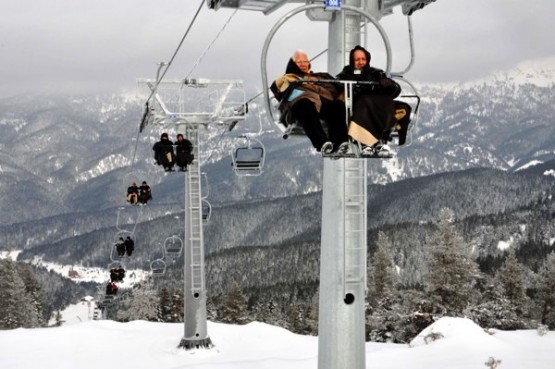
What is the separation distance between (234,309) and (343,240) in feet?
139

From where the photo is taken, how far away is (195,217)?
19.5 m

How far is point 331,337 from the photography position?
6.02 m

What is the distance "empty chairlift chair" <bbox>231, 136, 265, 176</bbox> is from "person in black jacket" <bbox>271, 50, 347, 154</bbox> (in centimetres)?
998

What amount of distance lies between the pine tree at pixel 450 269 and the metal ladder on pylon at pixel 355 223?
96.4ft

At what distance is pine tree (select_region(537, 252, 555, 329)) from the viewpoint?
37.8m

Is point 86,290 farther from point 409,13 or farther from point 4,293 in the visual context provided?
point 409,13

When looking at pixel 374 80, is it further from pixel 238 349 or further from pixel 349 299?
pixel 238 349

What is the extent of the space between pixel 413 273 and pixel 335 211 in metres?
119

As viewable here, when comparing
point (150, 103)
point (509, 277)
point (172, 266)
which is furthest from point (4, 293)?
point (172, 266)

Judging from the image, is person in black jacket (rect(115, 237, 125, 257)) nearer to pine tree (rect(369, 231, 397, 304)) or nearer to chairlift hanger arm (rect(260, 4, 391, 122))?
chairlift hanger arm (rect(260, 4, 391, 122))

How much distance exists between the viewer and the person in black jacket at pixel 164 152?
1780cm

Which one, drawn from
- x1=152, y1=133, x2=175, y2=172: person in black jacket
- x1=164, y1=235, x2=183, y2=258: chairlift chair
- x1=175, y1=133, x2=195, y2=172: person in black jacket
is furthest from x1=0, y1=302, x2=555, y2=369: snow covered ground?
x1=175, y1=133, x2=195, y2=172: person in black jacket

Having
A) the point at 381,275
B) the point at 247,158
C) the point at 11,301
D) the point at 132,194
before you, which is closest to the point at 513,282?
the point at 381,275

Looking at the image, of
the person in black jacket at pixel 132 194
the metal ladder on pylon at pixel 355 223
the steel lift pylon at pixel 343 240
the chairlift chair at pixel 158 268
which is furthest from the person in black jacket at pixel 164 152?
the metal ladder on pylon at pixel 355 223
